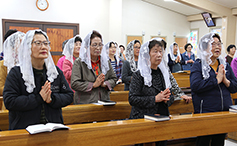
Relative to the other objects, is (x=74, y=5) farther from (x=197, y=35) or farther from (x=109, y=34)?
(x=197, y=35)

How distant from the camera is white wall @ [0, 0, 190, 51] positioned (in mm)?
9953

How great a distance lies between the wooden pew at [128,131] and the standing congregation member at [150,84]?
0.19 meters

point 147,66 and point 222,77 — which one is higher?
point 147,66

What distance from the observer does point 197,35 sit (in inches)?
540

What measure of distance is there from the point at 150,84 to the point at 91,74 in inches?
32.4

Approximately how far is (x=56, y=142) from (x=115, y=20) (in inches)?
397

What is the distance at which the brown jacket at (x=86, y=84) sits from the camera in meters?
2.77

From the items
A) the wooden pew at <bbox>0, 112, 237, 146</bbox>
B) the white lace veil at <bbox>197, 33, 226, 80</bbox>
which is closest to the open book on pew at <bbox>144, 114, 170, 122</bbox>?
the wooden pew at <bbox>0, 112, 237, 146</bbox>

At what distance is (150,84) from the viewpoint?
7.72 ft

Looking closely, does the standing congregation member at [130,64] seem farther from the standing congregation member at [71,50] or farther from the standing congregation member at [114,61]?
the standing congregation member at [114,61]

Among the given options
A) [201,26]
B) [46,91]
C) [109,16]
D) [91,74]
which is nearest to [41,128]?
[46,91]

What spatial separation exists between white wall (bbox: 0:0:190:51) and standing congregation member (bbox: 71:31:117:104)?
8.00 meters

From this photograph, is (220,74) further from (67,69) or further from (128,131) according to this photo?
(67,69)

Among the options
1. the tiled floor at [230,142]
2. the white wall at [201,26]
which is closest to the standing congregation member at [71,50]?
the tiled floor at [230,142]
